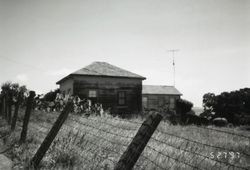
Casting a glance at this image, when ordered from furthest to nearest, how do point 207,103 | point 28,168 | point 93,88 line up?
point 207,103
point 93,88
point 28,168

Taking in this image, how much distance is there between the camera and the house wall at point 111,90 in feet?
66.8

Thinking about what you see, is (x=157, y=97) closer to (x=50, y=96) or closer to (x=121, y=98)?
(x=121, y=98)

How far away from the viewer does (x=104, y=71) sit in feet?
71.0

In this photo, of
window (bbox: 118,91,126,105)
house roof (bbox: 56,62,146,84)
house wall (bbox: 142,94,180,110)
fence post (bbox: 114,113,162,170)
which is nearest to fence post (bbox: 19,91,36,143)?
fence post (bbox: 114,113,162,170)

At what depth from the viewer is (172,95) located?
3778 centimetres

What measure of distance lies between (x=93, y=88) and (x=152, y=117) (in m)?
18.7

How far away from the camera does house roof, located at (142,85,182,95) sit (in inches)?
1477

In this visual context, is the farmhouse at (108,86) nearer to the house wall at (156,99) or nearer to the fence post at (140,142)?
the house wall at (156,99)

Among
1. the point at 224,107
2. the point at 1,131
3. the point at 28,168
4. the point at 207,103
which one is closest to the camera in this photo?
the point at 28,168

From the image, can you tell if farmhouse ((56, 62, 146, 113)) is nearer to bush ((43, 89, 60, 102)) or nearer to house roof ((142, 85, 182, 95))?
bush ((43, 89, 60, 102))

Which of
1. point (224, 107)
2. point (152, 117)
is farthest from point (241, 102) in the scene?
point (152, 117)


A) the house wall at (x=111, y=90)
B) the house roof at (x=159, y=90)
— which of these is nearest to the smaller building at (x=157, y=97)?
the house roof at (x=159, y=90)

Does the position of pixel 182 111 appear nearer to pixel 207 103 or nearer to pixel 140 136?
pixel 207 103

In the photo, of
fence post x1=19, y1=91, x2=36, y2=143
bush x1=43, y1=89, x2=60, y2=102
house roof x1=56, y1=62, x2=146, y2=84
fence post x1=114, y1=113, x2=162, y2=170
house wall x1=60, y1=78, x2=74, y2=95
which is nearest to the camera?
fence post x1=114, y1=113, x2=162, y2=170
